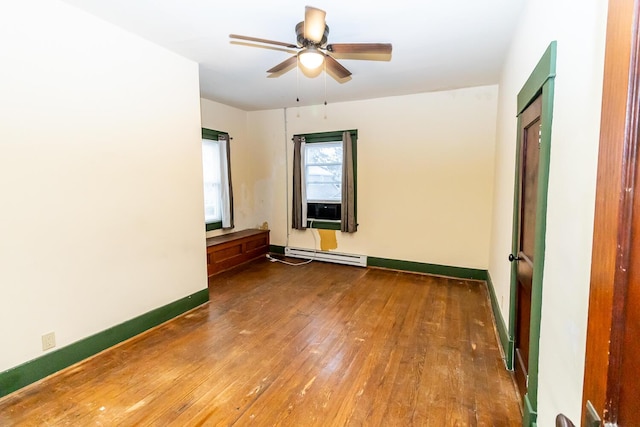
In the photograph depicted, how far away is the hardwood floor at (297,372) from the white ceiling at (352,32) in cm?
269

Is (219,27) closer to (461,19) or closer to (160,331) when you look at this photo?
(461,19)

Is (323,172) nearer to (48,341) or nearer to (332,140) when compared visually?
(332,140)

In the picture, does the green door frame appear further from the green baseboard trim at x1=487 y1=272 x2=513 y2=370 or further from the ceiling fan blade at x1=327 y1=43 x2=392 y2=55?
the ceiling fan blade at x1=327 y1=43 x2=392 y2=55

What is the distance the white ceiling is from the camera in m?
2.31

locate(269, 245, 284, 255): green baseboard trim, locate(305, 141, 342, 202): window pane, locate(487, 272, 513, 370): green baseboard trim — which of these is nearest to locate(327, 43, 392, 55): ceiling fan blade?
locate(487, 272, 513, 370): green baseboard trim

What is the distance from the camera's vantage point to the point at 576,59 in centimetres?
122

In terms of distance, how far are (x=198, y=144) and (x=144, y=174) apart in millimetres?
746

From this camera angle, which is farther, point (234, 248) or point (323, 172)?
point (323, 172)

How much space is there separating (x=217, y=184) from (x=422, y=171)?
3.32 meters

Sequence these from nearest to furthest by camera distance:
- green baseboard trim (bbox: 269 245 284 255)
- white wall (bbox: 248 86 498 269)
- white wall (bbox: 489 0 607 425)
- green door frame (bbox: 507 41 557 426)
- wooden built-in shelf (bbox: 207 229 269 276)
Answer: white wall (bbox: 489 0 607 425)
green door frame (bbox: 507 41 557 426)
white wall (bbox: 248 86 498 269)
wooden built-in shelf (bbox: 207 229 269 276)
green baseboard trim (bbox: 269 245 284 255)

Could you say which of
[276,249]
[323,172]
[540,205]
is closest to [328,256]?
[276,249]

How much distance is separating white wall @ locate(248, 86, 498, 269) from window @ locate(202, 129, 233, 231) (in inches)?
52.7

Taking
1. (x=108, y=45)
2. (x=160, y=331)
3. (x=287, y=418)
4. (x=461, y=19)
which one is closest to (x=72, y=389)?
(x=160, y=331)

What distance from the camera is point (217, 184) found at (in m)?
5.27
